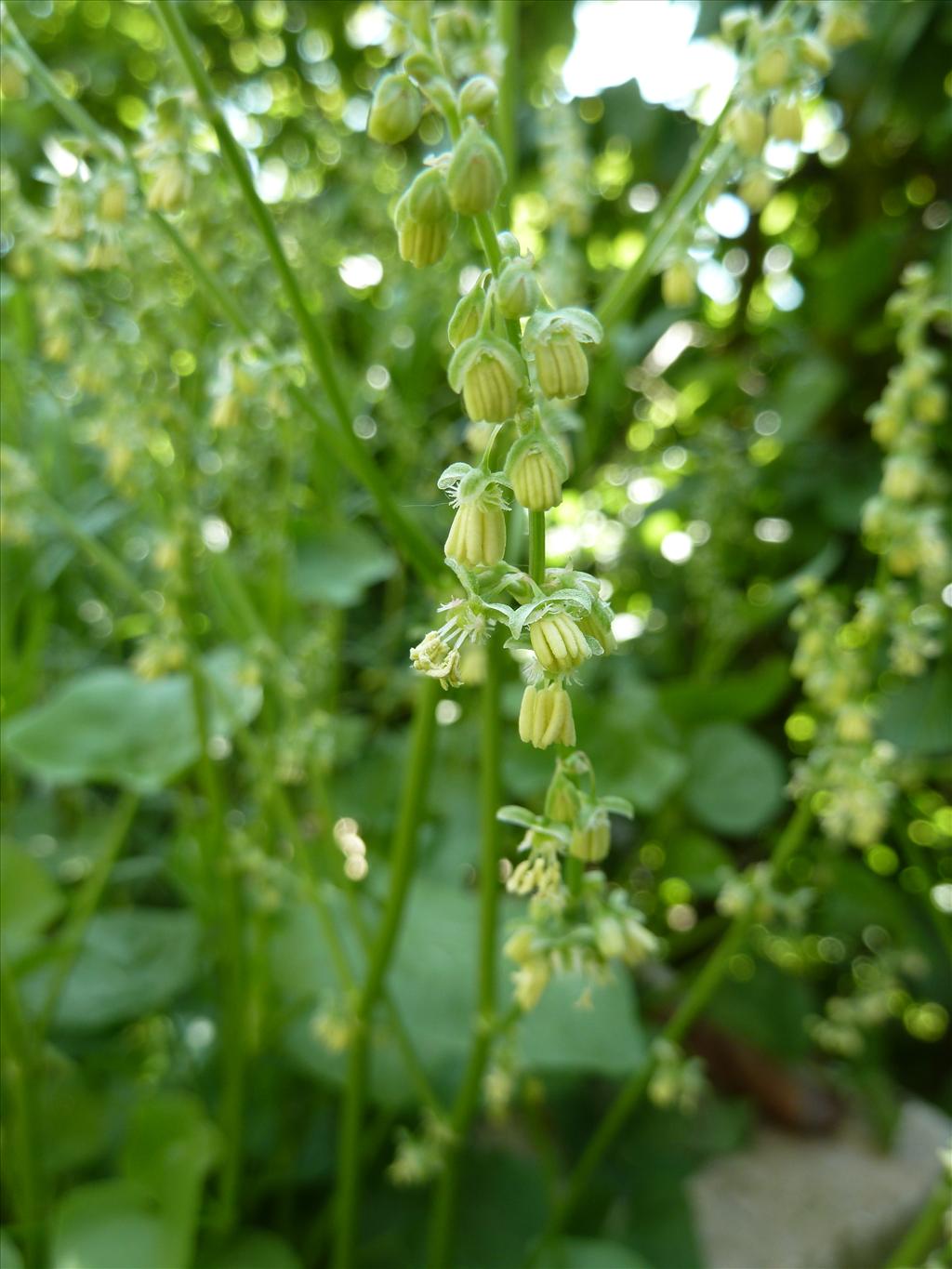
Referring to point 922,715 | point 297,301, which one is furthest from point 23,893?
point 922,715

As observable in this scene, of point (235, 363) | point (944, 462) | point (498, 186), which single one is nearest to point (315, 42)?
point (944, 462)

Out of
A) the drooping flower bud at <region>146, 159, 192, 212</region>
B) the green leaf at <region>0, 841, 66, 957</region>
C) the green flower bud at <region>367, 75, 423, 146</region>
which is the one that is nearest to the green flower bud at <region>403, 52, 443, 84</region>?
the green flower bud at <region>367, 75, 423, 146</region>

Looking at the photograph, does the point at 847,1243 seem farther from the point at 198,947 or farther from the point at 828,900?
the point at 198,947

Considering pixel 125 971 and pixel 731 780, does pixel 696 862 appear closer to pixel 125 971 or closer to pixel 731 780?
pixel 731 780

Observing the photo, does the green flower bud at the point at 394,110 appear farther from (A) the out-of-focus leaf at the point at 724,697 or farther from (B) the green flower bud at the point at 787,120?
(A) the out-of-focus leaf at the point at 724,697

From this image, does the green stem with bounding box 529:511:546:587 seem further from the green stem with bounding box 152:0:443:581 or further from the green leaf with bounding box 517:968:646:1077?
the green leaf with bounding box 517:968:646:1077
